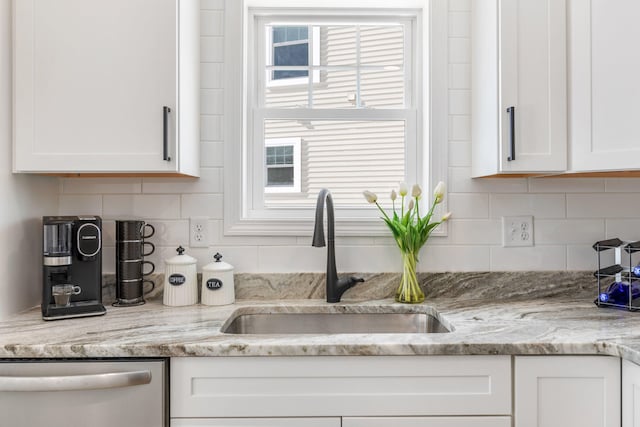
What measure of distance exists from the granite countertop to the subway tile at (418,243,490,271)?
0.04 m

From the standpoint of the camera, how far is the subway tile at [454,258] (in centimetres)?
179

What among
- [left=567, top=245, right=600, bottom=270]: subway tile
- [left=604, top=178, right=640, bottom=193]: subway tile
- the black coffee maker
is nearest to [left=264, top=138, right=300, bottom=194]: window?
the black coffee maker

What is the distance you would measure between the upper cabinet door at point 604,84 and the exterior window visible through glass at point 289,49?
3.42ft

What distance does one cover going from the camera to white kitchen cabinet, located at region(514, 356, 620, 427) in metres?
1.17

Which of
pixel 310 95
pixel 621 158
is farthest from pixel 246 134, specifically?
pixel 621 158

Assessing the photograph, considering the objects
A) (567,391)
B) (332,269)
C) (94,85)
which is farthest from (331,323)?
(94,85)

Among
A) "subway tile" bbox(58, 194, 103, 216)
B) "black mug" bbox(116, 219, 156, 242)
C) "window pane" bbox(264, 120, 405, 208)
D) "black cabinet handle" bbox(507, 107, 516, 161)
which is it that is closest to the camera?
"black cabinet handle" bbox(507, 107, 516, 161)

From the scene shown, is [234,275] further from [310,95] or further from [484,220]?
[484,220]

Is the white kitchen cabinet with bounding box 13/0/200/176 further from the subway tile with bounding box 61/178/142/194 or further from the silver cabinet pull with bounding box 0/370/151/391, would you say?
the silver cabinet pull with bounding box 0/370/151/391

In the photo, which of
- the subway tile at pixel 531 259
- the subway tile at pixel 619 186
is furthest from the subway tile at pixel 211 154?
the subway tile at pixel 619 186

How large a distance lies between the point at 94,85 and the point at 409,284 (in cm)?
132

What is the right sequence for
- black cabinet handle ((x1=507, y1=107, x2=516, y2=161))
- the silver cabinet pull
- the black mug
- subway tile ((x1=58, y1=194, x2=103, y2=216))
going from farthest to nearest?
1. subway tile ((x1=58, y1=194, x2=103, y2=216))
2. the black mug
3. black cabinet handle ((x1=507, y1=107, x2=516, y2=161))
4. the silver cabinet pull

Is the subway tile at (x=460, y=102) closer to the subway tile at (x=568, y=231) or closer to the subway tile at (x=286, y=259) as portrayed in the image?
the subway tile at (x=568, y=231)

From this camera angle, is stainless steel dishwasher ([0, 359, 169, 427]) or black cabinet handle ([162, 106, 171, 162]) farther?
black cabinet handle ([162, 106, 171, 162])
